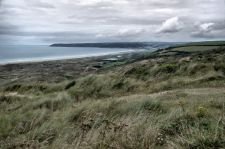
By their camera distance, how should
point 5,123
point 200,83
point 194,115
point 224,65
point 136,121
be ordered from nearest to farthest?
point 136,121, point 194,115, point 5,123, point 200,83, point 224,65

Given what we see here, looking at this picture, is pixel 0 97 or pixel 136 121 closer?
pixel 136 121

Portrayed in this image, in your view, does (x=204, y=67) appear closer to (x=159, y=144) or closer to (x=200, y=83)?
(x=200, y=83)

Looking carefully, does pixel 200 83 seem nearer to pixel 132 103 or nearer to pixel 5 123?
pixel 132 103

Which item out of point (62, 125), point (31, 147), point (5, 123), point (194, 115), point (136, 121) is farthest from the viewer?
point (5, 123)

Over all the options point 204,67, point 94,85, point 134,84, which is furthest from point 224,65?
point 94,85

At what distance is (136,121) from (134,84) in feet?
36.7

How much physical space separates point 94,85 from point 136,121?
39.3 ft

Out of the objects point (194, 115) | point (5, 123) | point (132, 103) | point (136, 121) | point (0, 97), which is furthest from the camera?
point (0, 97)

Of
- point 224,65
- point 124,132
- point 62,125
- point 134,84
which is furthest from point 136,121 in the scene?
point 224,65

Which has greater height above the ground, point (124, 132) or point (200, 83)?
point (124, 132)

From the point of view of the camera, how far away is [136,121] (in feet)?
17.6

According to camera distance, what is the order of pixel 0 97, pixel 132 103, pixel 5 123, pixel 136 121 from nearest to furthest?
pixel 136 121 < pixel 5 123 < pixel 132 103 < pixel 0 97

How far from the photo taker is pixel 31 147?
4266 mm

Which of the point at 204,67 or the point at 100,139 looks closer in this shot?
the point at 100,139
